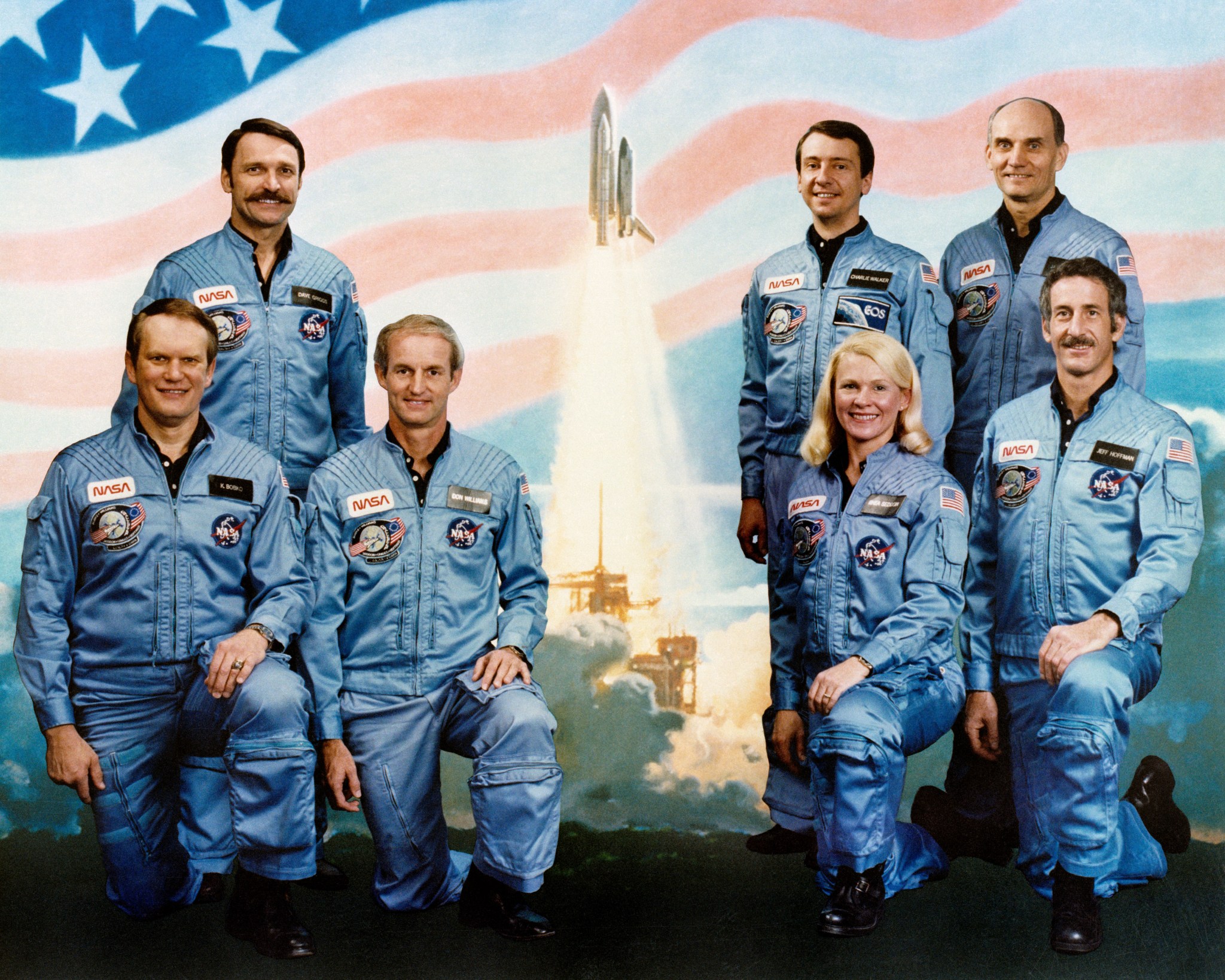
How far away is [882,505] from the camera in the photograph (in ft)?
9.25

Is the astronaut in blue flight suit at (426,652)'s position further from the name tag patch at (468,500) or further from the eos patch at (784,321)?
the eos patch at (784,321)

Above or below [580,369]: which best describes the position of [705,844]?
below

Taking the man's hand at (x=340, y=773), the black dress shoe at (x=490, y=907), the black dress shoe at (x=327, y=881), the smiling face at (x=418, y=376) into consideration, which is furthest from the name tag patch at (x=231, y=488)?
the black dress shoe at (x=490, y=907)

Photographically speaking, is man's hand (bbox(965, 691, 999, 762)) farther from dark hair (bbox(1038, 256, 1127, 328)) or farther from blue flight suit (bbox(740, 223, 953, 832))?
dark hair (bbox(1038, 256, 1127, 328))

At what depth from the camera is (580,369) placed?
320 cm

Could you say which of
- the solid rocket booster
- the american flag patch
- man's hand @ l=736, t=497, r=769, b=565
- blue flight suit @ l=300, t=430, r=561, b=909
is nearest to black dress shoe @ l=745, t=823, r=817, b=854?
blue flight suit @ l=300, t=430, r=561, b=909

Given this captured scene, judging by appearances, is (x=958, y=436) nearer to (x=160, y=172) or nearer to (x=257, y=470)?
(x=257, y=470)

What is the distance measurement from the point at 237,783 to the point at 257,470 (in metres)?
0.74

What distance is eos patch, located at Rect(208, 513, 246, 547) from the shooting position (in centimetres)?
279

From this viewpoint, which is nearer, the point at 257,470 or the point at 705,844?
the point at 257,470

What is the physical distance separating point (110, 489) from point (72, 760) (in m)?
0.65

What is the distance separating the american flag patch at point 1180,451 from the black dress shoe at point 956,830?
3.39ft

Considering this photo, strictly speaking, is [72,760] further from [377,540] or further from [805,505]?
[805,505]

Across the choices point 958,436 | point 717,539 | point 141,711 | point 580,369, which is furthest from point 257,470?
point 958,436
